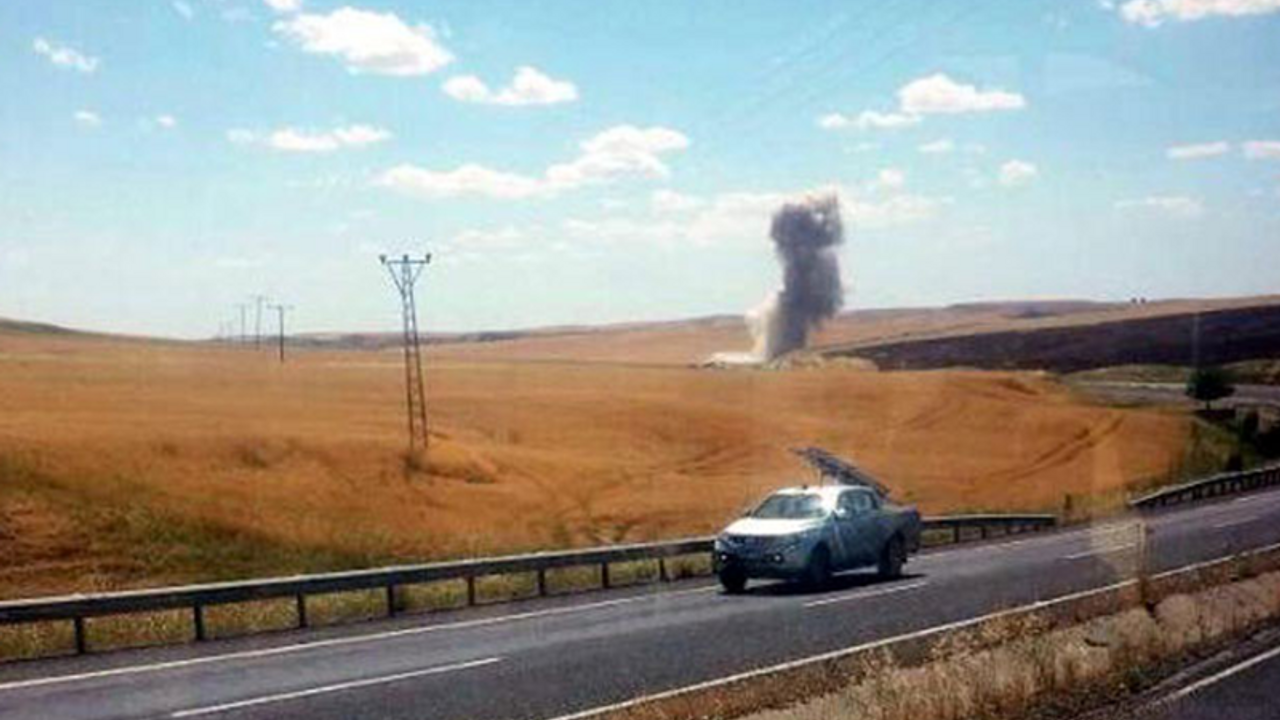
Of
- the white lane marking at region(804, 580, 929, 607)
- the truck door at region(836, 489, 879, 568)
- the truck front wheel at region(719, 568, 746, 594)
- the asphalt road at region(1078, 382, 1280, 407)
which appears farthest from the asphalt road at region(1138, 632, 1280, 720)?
the asphalt road at region(1078, 382, 1280, 407)

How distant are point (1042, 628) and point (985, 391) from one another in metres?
77.7

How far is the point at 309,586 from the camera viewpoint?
2081 centimetres

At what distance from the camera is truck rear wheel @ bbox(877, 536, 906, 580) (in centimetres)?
2562

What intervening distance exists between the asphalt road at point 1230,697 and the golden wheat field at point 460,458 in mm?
22375

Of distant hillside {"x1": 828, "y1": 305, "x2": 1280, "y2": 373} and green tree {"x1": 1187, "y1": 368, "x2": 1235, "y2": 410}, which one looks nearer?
green tree {"x1": 1187, "y1": 368, "x2": 1235, "y2": 410}

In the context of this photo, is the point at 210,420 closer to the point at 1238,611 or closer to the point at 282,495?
the point at 282,495

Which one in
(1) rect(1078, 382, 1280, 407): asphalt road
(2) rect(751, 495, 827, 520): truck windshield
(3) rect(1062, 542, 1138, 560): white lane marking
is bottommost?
(1) rect(1078, 382, 1280, 407): asphalt road

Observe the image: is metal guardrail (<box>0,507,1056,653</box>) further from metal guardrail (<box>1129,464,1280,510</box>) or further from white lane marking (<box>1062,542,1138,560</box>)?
metal guardrail (<box>1129,464,1280,510</box>)

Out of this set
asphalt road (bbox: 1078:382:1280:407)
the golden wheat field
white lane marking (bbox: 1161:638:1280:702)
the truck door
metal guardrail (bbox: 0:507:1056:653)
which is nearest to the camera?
white lane marking (bbox: 1161:638:1280:702)

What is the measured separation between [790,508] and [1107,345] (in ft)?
409

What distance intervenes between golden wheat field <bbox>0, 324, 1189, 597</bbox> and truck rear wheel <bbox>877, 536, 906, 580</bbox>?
40.5 feet

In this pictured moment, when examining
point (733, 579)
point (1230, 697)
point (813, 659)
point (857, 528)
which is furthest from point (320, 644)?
point (1230, 697)

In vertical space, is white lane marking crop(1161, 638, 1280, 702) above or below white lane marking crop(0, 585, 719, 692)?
above

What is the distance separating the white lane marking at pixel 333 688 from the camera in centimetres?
1302
